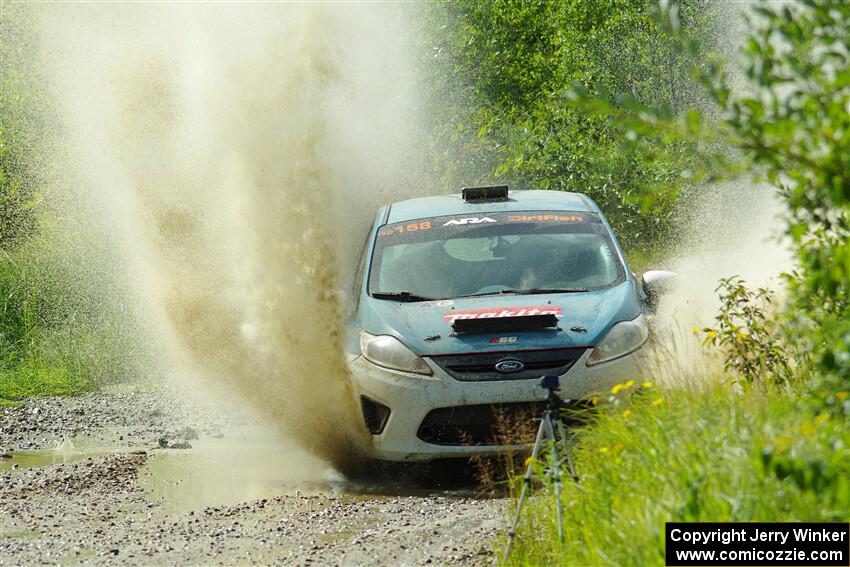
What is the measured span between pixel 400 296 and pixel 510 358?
1171 mm

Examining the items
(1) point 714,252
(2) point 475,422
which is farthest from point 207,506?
(1) point 714,252

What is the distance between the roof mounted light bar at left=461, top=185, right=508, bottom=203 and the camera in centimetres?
977

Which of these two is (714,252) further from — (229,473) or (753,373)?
(753,373)

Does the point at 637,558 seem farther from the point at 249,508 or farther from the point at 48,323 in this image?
the point at 48,323

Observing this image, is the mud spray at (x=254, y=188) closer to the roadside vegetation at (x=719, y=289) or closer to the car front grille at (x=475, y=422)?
the car front grille at (x=475, y=422)

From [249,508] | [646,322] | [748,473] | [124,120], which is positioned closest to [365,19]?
[124,120]

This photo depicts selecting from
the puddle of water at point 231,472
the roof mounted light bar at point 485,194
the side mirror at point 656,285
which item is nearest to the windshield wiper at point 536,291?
the side mirror at point 656,285

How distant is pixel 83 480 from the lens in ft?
27.8

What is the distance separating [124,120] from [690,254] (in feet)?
21.3

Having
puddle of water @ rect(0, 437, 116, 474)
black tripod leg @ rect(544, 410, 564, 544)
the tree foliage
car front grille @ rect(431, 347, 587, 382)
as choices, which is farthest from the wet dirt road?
the tree foliage

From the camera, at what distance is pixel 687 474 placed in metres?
4.67

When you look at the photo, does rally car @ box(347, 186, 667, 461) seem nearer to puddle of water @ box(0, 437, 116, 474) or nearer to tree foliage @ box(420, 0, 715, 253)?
puddle of water @ box(0, 437, 116, 474)

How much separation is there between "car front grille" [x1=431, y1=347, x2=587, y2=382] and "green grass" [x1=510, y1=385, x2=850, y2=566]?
55.1 inches

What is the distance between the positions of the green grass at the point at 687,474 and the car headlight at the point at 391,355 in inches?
68.2
